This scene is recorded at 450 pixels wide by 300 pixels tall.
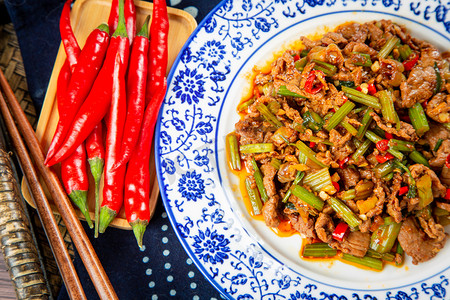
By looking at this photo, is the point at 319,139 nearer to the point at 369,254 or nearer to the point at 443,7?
the point at 369,254

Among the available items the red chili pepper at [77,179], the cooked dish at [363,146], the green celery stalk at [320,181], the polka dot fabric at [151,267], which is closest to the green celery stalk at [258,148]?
the cooked dish at [363,146]

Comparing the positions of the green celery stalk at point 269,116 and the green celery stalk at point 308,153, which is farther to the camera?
the green celery stalk at point 269,116

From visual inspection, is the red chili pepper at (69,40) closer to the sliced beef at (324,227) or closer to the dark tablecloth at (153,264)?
the dark tablecloth at (153,264)

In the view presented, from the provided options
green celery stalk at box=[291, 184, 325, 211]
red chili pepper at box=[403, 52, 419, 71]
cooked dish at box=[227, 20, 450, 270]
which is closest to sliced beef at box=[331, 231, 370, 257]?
cooked dish at box=[227, 20, 450, 270]

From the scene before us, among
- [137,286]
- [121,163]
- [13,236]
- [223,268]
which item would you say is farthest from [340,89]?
[13,236]

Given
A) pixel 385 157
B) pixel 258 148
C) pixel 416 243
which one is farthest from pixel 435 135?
pixel 258 148
